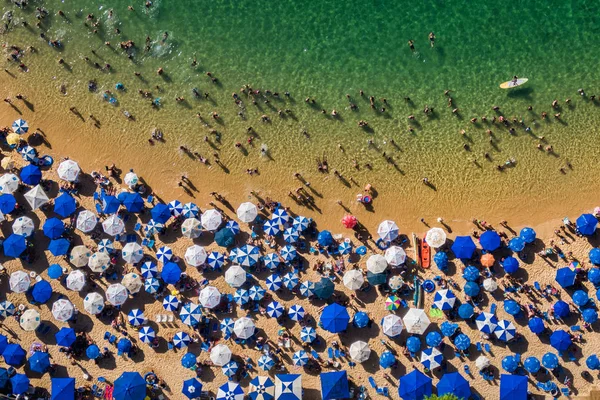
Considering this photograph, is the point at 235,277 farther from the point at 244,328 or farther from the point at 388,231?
the point at 388,231

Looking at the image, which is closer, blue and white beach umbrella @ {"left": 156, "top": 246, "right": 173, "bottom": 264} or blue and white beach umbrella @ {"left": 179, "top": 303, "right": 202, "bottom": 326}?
blue and white beach umbrella @ {"left": 179, "top": 303, "right": 202, "bottom": 326}

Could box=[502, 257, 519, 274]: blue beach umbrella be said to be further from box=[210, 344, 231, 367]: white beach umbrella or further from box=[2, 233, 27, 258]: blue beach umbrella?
box=[2, 233, 27, 258]: blue beach umbrella

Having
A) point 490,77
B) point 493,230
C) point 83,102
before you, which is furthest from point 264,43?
point 493,230

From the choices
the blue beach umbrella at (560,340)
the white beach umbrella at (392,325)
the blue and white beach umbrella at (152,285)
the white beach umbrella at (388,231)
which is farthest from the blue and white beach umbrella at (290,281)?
the blue beach umbrella at (560,340)

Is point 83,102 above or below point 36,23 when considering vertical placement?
below

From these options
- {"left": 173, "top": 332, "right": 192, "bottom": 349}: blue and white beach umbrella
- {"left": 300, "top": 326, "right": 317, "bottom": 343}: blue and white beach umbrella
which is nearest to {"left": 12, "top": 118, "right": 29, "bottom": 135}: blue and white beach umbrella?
{"left": 173, "top": 332, "right": 192, "bottom": 349}: blue and white beach umbrella

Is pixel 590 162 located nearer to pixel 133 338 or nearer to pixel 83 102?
pixel 133 338
